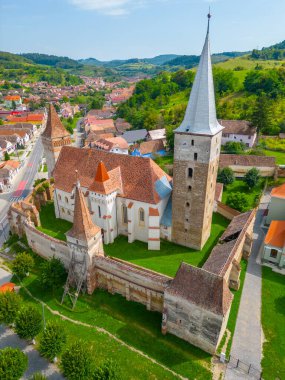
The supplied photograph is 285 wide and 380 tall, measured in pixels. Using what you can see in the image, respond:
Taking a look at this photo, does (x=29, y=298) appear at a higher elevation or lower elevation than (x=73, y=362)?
lower

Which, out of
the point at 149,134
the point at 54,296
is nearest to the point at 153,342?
the point at 54,296

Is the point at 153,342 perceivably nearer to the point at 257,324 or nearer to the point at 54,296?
the point at 257,324

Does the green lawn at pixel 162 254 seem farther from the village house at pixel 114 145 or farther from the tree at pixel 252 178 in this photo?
the village house at pixel 114 145

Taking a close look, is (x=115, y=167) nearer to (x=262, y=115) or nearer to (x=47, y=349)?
(x=47, y=349)

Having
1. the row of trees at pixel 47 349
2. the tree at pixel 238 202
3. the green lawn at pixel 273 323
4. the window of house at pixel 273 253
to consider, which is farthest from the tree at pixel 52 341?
the tree at pixel 238 202

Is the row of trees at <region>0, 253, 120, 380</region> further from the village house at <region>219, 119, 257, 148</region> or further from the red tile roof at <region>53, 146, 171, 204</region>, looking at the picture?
the village house at <region>219, 119, 257, 148</region>

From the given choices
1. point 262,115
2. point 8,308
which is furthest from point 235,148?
point 8,308

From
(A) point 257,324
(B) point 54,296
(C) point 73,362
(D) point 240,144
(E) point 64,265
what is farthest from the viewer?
(D) point 240,144
